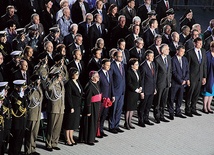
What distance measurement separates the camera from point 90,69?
51.7ft

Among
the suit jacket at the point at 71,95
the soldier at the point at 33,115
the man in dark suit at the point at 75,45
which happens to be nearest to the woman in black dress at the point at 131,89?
the man in dark suit at the point at 75,45

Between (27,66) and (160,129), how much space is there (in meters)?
3.53

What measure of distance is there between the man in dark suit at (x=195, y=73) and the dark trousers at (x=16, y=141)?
501cm

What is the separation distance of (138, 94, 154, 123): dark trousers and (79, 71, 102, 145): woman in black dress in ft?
5.14

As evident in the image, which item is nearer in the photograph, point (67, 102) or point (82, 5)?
point (67, 102)

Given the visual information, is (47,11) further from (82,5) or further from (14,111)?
(14,111)

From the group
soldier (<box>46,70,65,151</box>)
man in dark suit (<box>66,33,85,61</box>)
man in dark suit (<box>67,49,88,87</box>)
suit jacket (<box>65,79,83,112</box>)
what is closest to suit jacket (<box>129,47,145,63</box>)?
man in dark suit (<box>66,33,85,61</box>)

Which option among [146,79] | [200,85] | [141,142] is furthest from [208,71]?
[141,142]

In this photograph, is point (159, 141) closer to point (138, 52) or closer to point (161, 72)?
point (161, 72)

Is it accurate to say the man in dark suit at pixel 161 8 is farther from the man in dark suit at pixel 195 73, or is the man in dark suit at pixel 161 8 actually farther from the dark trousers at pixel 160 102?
the dark trousers at pixel 160 102

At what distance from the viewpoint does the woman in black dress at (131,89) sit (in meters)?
15.8

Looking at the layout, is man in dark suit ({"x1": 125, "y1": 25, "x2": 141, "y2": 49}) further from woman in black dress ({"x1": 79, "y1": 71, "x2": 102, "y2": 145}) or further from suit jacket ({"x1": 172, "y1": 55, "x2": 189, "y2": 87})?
woman in black dress ({"x1": 79, "y1": 71, "x2": 102, "y2": 145})

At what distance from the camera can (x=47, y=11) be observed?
58.6ft

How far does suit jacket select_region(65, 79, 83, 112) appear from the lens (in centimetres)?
1460
